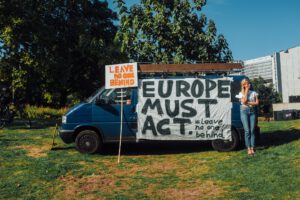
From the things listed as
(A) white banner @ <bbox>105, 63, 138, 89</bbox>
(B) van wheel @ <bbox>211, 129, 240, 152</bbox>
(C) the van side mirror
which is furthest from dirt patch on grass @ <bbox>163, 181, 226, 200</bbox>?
(C) the van side mirror

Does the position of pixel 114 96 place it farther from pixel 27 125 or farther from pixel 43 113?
pixel 43 113

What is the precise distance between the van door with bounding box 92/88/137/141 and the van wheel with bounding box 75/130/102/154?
279mm

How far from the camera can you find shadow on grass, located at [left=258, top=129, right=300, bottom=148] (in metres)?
12.2

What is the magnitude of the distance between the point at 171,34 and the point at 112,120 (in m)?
8.26

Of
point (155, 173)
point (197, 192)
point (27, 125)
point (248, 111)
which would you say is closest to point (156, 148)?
point (155, 173)

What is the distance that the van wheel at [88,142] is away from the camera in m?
11.6

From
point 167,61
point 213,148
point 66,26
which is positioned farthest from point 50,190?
point 66,26

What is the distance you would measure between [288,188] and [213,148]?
477 centimetres

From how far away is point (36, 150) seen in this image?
1262cm

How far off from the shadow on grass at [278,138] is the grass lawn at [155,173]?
0.04 metres

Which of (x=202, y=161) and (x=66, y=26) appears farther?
(x=66, y=26)

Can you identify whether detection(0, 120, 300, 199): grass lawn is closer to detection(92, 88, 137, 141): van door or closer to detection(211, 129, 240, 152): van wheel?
detection(211, 129, 240, 152): van wheel

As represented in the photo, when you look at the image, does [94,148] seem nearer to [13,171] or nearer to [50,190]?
[13,171]

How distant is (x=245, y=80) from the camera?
10.8 metres
